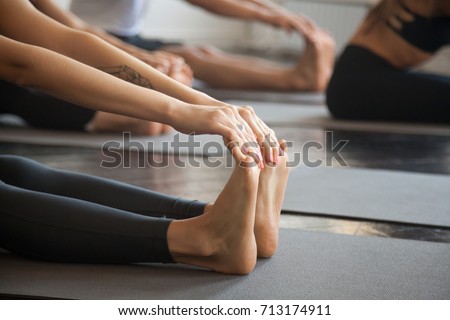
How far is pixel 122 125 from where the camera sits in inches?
119

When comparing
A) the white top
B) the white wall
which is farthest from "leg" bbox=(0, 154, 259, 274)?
the white wall

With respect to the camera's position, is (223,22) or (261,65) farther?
(223,22)

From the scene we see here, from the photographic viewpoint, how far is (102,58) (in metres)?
1.53

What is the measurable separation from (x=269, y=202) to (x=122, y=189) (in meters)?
0.32

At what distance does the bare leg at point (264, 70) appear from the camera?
13.7ft

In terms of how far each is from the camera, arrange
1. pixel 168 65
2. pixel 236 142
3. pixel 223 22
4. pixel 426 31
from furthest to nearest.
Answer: pixel 223 22, pixel 426 31, pixel 168 65, pixel 236 142

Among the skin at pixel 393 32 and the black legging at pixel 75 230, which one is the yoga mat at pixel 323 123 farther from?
the black legging at pixel 75 230

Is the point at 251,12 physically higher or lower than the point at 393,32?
higher

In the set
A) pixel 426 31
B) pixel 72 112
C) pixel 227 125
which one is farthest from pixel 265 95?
pixel 227 125

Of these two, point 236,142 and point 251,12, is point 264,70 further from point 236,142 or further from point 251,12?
point 236,142

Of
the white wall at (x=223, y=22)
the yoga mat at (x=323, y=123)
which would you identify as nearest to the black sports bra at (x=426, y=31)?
the yoga mat at (x=323, y=123)

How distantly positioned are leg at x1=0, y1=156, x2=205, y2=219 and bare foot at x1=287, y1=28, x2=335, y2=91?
8.83 feet

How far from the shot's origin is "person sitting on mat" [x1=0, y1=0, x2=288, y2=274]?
1288mm

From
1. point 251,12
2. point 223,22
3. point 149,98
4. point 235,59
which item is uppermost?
point 149,98
